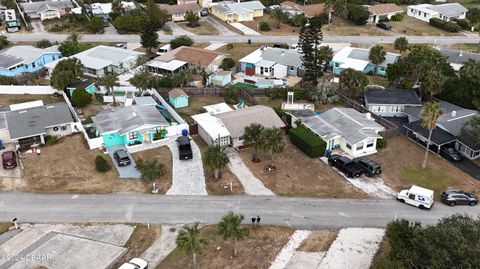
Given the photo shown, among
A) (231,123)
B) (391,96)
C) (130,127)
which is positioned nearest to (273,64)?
(391,96)

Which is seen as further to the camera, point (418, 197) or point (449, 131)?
point (449, 131)

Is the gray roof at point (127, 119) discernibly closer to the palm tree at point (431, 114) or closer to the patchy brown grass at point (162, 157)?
the patchy brown grass at point (162, 157)

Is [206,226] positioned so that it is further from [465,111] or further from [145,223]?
[465,111]

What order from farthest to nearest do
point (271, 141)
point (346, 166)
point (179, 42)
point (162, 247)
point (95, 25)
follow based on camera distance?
point (95, 25)
point (179, 42)
point (346, 166)
point (271, 141)
point (162, 247)

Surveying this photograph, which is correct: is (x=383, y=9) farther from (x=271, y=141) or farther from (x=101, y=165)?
(x=101, y=165)

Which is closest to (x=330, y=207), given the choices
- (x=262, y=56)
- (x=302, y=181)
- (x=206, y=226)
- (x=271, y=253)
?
(x=302, y=181)

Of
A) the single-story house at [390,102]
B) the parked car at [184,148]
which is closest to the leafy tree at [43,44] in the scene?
the parked car at [184,148]
